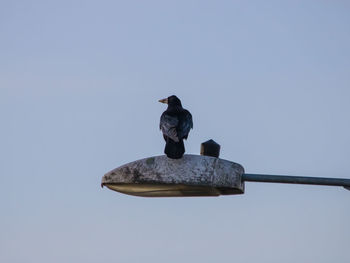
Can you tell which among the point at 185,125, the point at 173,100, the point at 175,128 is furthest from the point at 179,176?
the point at 173,100

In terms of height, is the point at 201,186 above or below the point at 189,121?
below

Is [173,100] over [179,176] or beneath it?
over

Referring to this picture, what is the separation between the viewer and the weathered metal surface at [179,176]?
7.77m

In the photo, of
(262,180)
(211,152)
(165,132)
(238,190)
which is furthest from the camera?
(165,132)

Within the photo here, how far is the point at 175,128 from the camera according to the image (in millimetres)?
9594

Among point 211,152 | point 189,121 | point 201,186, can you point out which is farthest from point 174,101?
point 201,186

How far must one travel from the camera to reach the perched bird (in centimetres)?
829

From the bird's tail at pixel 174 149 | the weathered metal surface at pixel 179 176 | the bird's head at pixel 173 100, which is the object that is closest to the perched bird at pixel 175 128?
the bird's tail at pixel 174 149

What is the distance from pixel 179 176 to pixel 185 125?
87.3 inches

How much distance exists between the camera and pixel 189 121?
400 inches

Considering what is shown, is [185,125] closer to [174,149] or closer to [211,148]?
[211,148]

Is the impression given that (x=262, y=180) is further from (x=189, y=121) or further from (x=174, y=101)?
(x=174, y=101)

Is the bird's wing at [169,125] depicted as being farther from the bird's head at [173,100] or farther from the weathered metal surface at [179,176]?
the bird's head at [173,100]

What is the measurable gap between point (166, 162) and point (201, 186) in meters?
0.42
